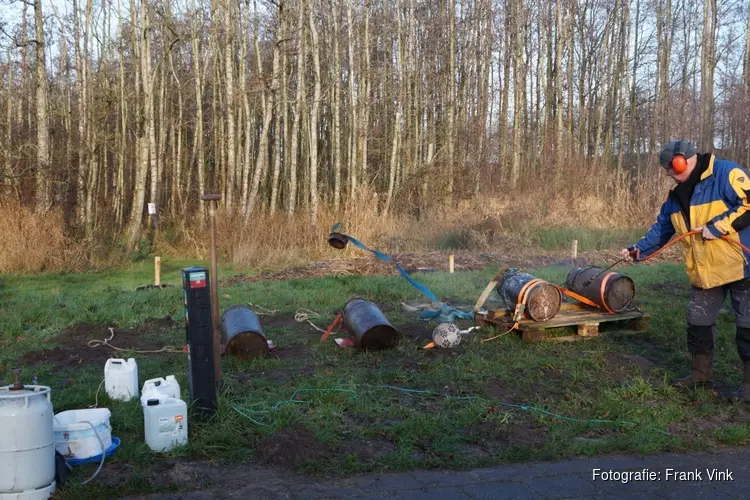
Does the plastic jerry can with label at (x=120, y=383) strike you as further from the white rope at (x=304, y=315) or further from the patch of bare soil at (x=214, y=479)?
the white rope at (x=304, y=315)

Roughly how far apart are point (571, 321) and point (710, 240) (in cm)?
243

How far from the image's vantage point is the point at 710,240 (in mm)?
5711

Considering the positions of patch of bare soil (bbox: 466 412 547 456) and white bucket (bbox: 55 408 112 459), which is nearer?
white bucket (bbox: 55 408 112 459)

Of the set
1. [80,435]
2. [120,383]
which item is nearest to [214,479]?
[80,435]

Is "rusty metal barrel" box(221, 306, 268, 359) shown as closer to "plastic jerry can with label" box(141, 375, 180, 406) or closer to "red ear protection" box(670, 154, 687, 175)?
"plastic jerry can with label" box(141, 375, 180, 406)

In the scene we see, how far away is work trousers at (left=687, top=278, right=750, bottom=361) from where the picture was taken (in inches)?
222

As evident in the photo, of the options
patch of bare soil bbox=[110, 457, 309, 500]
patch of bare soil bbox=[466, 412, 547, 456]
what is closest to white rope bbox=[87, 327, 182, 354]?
patch of bare soil bbox=[110, 457, 309, 500]

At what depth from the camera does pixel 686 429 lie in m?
5.11

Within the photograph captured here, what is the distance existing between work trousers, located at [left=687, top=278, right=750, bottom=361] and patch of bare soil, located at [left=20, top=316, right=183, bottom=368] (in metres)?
5.50

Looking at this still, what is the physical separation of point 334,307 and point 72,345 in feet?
12.4

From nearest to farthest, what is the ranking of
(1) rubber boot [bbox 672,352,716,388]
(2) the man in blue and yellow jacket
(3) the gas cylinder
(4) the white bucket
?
(3) the gas cylinder, (4) the white bucket, (2) the man in blue and yellow jacket, (1) rubber boot [bbox 672,352,716,388]

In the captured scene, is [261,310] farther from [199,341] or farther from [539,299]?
[199,341]

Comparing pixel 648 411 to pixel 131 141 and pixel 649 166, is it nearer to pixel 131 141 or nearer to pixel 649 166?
pixel 649 166

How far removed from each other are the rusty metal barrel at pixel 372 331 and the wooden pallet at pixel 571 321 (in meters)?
1.47
